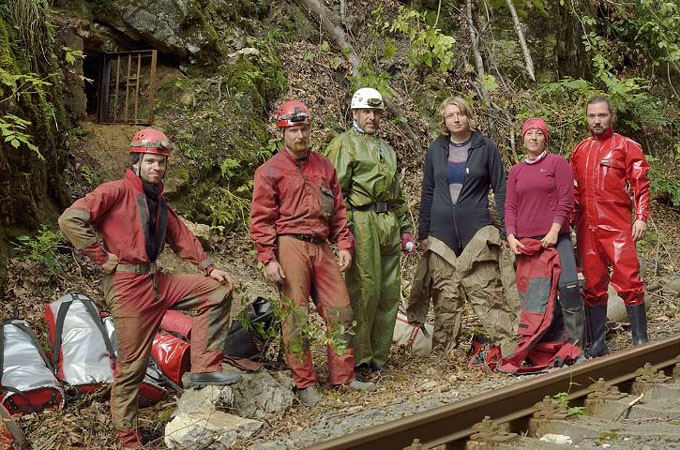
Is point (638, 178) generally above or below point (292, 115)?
below

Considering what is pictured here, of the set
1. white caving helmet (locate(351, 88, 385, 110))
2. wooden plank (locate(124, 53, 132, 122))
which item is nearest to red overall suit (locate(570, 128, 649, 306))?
white caving helmet (locate(351, 88, 385, 110))

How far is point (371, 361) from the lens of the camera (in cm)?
668

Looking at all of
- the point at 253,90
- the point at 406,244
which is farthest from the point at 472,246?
the point at 253,90

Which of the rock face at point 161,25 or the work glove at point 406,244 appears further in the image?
the rock face at point 161,25

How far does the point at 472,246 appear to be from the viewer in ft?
21.8

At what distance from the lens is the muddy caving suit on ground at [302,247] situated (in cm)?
582

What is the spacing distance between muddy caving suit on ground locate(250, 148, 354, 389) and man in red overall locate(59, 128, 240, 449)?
54cm

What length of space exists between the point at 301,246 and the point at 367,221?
0.78m

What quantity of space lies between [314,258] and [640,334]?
A: 3.05 metres

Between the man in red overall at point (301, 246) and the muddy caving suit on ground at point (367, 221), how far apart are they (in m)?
0.39

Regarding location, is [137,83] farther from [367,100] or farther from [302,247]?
[302,247]

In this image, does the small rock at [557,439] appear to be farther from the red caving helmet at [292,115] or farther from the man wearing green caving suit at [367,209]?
the red caving helmet at [292,115]

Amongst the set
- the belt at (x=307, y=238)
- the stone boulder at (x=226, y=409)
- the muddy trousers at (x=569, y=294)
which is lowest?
the stone boulder at (x=226, y=409)

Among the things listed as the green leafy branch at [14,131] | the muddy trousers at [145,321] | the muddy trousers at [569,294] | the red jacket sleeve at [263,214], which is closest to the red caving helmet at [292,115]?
the red jacket sleeve at [263,214]
